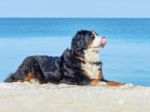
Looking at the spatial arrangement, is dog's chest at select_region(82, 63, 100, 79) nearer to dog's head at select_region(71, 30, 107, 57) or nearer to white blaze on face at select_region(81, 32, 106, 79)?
white blaze on face at select_region(81, 32, 106, 79)

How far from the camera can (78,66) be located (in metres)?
14.1

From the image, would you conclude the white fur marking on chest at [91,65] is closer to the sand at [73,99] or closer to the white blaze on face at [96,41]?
the white blaze on face at [96,41]

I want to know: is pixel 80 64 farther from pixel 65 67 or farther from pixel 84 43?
pixel 84 43

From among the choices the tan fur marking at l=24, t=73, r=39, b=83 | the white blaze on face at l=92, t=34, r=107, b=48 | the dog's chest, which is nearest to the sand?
the dog's chest

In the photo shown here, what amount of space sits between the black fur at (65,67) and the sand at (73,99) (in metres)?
0.86

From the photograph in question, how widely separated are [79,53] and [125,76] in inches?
383

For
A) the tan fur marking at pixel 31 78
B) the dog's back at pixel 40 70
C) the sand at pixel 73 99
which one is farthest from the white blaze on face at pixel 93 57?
the tan fur marking at pixel 31 78

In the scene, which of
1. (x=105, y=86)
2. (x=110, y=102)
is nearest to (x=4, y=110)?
(x=110, y=102)

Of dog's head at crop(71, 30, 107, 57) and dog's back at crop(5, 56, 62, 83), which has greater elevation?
dog's head at crop(71, 30, 107, 57)

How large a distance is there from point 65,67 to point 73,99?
2.52 m

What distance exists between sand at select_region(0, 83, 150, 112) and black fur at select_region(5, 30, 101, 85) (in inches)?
33.7

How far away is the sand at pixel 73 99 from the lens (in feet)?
36.5

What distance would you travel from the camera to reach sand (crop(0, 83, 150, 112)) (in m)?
11.1

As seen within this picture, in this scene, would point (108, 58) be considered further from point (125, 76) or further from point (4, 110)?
point (4, 110)
